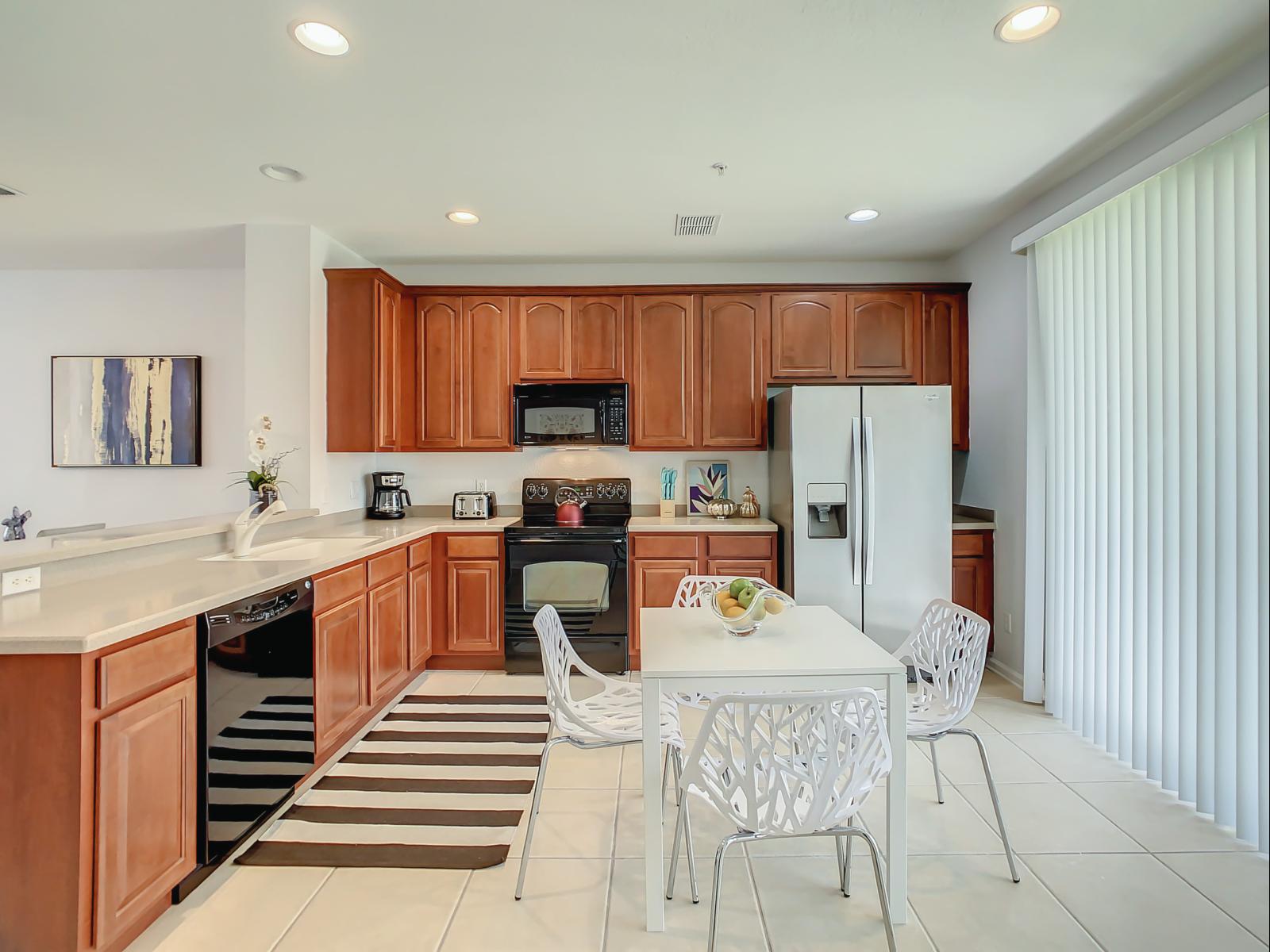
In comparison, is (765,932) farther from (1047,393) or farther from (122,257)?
(122,257)

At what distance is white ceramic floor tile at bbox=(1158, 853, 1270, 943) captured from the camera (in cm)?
67

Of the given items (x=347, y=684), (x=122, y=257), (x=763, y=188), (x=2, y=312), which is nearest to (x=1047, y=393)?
(x=763, y=188)

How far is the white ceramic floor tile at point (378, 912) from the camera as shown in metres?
1.78

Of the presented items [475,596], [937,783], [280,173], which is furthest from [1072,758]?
[280,173]

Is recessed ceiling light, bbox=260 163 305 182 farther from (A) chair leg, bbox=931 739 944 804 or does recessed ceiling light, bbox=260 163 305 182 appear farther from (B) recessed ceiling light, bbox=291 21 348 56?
(A) chair leg, bbox=931 739 944 804

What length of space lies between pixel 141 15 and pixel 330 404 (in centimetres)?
209

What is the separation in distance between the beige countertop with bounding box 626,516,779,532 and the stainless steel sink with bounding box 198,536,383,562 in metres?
1.46

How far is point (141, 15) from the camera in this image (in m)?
1.93

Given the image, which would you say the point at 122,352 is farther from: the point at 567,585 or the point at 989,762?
the point at 989,762

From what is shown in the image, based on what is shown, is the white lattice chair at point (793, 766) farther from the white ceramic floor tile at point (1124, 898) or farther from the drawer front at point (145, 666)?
the drawer front at point (145, 666)

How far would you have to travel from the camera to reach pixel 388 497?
4.24 metres

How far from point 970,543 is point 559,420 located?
2.48 metres

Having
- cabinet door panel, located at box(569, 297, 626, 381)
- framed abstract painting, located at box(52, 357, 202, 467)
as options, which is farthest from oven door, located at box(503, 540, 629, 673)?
framed abstract painting, located at box(52, 357, 202, 467)

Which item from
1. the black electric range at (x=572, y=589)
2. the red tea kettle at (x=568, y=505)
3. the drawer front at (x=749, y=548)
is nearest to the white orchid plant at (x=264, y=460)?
the black electric range at (x=572, y=589)
